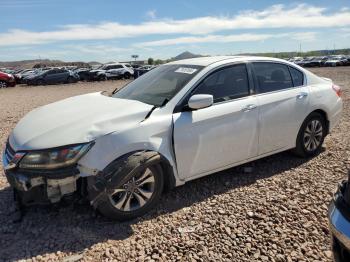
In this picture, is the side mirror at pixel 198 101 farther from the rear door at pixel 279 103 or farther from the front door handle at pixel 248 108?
the rear door at pixel 279 103

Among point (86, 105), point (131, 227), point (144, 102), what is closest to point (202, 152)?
point (144, 102)

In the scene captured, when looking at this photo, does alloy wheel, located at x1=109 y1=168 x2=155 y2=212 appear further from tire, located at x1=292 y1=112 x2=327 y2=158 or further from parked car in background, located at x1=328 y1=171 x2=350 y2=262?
tire, located at x1=292 y1=112 x2=327 y2=158

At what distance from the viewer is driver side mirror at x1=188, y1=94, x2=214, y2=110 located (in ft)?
11.9

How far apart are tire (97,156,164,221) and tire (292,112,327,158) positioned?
2420 mm

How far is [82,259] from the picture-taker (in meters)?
2.96

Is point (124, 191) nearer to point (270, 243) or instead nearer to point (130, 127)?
point (130, 127)

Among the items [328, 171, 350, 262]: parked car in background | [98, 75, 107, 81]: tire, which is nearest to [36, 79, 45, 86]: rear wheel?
[98, 75, 107, 81]: tire

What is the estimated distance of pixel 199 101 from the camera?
3627 millimetres

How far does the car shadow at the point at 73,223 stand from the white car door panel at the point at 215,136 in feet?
1.15

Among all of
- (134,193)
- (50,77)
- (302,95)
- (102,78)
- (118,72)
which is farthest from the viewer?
(118,72)

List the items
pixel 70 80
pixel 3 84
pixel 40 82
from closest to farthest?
pixel 3 84
pixel 40 82
pixel 70 80

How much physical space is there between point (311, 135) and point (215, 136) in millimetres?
1983

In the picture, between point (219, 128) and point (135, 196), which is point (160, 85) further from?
point (135, 196)

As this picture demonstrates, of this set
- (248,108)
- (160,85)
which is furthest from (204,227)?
(160,85)
